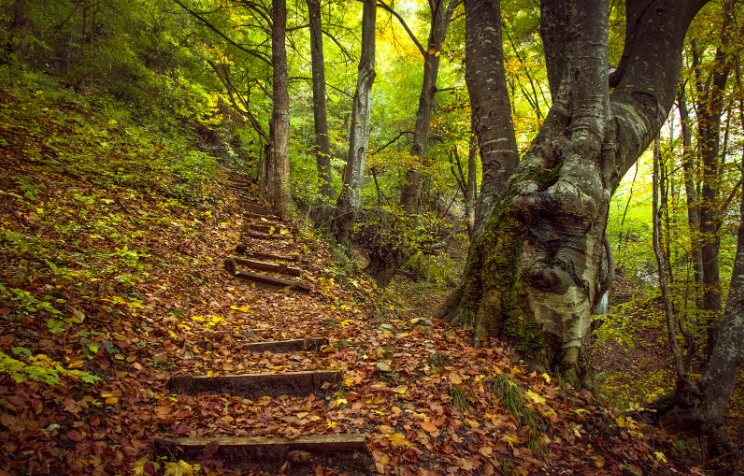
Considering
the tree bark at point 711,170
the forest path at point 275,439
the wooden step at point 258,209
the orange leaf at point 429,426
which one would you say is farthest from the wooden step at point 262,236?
the tree bark at point 711,170

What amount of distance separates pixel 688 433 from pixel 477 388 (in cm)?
245

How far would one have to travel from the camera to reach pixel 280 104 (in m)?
8.04

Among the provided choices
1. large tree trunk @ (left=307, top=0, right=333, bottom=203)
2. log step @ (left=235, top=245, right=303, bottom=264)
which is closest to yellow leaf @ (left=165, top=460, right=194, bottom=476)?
log step @ (left=235, top=245, right=303, bottom=264)

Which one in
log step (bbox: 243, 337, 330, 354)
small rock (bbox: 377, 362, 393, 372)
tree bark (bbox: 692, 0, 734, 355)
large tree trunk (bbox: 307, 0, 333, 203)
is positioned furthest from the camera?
large tree trunk (bbox: 307, 0, 333, 203)

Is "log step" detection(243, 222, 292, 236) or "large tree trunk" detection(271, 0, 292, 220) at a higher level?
"large tree trunk" detection(271, 0, 292, 220)

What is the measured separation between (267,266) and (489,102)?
4507 mm

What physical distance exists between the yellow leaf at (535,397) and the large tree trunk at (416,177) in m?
5.22

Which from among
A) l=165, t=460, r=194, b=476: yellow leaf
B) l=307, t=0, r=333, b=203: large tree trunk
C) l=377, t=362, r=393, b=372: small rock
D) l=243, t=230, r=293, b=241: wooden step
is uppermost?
l=307, t=0, r=333, b=203: large tree trunk

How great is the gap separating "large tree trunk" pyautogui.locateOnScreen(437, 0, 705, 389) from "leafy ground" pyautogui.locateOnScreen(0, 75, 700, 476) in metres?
0.38

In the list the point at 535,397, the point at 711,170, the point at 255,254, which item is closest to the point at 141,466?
the point at 535,397

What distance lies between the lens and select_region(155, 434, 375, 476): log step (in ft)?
6.96

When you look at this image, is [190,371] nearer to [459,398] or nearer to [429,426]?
[429,426]

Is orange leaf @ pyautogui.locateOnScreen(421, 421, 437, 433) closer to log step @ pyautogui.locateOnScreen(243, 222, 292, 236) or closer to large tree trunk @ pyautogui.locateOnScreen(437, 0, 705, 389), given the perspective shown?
large tree trunk @ pyautogui.locateOnScreen(437, 0, 705, 389)

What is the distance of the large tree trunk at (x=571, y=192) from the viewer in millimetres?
3293
